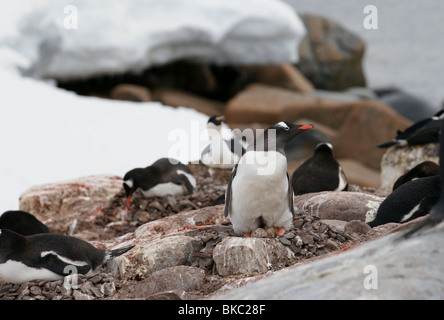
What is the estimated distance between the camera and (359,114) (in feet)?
38.4

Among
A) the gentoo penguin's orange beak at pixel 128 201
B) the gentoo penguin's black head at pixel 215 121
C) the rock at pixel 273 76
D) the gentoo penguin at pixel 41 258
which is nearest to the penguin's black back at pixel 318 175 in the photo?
the gentoo penguin's orange beak at pixel 128 201

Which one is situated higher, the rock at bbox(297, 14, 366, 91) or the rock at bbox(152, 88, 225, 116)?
the rock at bbox(297, 14, 366, 91)

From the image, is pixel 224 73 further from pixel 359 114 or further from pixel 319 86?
pixel 359 114

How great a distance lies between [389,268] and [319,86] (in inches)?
652

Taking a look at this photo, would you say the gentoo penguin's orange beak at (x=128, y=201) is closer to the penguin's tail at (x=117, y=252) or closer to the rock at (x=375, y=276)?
the penguin's tail at (x=117, y=252)

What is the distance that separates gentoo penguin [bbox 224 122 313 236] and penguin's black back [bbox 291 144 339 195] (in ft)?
5.32

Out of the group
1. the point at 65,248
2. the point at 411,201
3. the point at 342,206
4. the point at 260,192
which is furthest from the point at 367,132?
the point at 65,248

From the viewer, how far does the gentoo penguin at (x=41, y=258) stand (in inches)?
152

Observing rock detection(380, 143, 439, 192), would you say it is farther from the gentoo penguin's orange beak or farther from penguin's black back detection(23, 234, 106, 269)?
penguin's black back detection(23, 234, 106, 269)

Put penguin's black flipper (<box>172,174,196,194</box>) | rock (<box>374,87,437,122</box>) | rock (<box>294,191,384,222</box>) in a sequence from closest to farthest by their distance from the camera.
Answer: rock (<box>294,191,384,222</box>)
penguin's black flipper (<box>172,174,196,194</box>)
rock (<box>374,87,437,122</box>)

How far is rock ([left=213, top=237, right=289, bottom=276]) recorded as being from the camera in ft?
Result: 12.0

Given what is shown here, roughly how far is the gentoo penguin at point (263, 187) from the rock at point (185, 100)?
10.8 m

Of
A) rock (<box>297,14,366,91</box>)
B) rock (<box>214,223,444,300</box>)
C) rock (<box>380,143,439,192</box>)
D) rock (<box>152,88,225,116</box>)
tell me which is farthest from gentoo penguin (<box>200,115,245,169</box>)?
rock (<box>297,14,366,91</box>)

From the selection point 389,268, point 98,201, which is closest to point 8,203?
point 98,201
